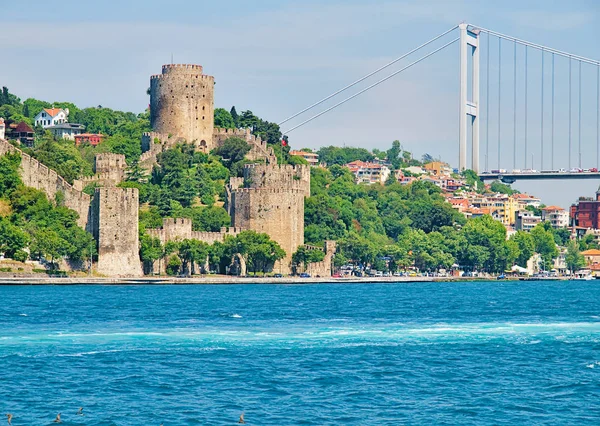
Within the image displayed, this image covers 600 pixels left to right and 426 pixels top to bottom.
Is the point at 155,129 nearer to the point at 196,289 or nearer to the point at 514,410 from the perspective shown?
the point at 196,289

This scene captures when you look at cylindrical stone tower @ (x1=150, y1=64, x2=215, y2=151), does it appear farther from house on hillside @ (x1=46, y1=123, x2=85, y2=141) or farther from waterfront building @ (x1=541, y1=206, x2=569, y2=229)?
waterfront building @ (x1=541, y1=206, x2=569, y2=229)

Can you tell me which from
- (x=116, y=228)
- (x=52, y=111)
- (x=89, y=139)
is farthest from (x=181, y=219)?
(x=52, y=111)

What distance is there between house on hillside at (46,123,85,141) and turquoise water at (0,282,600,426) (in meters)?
39.7

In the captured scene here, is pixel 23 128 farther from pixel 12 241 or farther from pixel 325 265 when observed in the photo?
pixel 12 241

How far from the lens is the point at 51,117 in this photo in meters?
85.9

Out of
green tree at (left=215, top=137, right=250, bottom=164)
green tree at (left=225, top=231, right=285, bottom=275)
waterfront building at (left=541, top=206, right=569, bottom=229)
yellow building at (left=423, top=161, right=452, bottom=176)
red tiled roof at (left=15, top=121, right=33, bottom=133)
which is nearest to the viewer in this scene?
green tree at (left=225, top=231, right=285, bottom=275)

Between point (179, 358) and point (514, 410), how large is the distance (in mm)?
7312

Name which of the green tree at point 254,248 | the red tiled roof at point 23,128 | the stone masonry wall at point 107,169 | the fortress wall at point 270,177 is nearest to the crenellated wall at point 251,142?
the fortress wall at point 270,177

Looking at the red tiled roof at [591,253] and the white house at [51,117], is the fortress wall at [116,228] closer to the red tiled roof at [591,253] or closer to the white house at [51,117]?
the white house at [51,117]

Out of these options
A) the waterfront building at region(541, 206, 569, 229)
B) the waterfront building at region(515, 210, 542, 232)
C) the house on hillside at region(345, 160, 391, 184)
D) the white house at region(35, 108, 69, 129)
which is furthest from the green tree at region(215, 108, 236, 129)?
the waterfront building at region(541, 206, 569, 229)

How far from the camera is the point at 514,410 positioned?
2164 cm

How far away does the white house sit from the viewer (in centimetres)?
8519

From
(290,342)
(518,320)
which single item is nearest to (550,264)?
(518,320)

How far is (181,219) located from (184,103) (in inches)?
452
